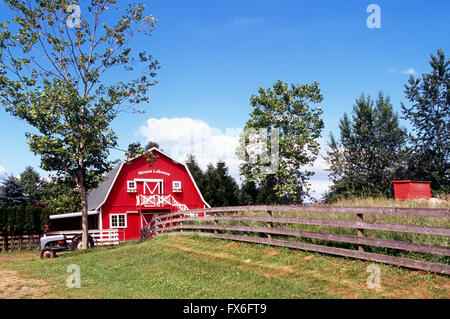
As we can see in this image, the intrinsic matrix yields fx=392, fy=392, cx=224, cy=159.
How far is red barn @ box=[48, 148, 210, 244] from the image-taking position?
3105cm

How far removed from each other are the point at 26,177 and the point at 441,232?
6985cm

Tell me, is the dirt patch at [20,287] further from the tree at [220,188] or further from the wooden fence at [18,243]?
the tree at [220,188]

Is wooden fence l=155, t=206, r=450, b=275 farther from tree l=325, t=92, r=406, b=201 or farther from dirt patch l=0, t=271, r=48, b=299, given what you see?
tree l=325, t=92, r=406, b=201

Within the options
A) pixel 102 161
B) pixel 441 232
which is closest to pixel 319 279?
pixel 441 232

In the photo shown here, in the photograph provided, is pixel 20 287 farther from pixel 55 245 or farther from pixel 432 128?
pixel 432 128

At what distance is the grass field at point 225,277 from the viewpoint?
6.84m

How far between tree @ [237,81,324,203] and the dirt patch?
77.5ft

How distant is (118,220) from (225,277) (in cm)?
2414

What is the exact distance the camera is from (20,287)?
9.84 m

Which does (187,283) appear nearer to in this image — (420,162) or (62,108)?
(62,108)

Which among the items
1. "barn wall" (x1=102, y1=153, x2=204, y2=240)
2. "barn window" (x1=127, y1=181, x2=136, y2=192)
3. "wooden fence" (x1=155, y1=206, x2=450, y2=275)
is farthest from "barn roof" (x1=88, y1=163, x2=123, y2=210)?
"wooden fence" (x1=155, y1=206, x2=450, y2=275)

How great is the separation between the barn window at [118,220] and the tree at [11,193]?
38.2 feet

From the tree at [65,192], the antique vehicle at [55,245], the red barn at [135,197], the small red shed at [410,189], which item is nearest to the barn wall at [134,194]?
the red barn at [135,197]
